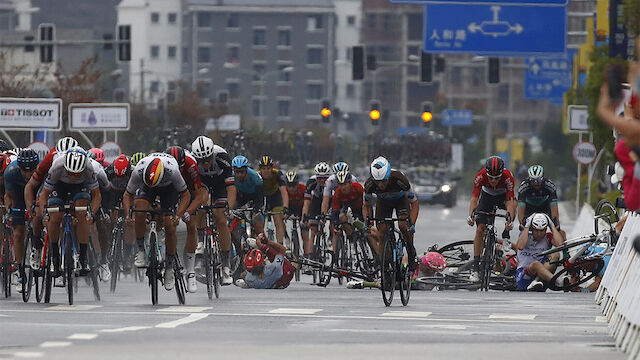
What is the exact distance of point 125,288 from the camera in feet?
77.0

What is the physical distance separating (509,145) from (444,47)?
243ft

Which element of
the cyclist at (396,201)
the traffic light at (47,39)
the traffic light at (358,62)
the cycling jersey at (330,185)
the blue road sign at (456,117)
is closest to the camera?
the cyclist at (396,201)

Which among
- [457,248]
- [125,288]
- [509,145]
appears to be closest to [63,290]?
[125,288]

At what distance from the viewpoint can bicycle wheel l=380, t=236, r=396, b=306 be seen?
18948 millimetres

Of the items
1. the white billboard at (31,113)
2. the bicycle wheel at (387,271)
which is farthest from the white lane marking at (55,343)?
the white billboard at (31,113)

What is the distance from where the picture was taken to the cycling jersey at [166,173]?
1833 centimetres

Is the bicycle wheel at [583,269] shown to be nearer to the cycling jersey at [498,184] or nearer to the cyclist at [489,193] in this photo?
the cyclist at [489,193]

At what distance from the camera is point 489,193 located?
2348 cm

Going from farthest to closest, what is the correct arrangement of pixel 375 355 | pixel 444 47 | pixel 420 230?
pixel 420 230 < pixel 444 47 < pixel 375 355

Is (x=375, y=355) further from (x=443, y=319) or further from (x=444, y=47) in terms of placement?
(x=444, y=47)

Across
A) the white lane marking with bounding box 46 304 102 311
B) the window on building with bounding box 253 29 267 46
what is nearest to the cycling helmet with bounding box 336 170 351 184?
the white lane marking with bounding box 46 304 102 311

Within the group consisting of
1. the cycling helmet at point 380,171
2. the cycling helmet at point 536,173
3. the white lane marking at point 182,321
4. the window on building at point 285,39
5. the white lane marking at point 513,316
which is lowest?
the white lane marking at point 513,316

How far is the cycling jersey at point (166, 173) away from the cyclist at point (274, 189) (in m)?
7.75

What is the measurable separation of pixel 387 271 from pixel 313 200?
25.7 feet
